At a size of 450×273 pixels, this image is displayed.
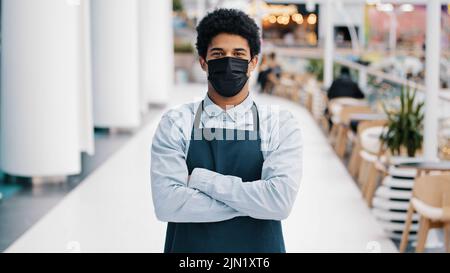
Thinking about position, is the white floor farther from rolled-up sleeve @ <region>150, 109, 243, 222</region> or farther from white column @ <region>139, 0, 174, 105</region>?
white column @ <region>139, 0, 174, 105</region>

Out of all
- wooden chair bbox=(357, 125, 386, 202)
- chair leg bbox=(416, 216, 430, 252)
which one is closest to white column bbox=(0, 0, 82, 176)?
wooden chair bbox=(357, 125, 386, 202)

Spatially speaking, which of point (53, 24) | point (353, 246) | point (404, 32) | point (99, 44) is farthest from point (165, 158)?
point (404, 32)

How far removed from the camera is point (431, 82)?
5.98m

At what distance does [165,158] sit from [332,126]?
9969 millimetres

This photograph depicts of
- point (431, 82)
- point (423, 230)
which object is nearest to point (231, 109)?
point (423, 230)

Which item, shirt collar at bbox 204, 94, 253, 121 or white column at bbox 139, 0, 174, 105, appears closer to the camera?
shirt collar at bbox 204, 94, 253, 121

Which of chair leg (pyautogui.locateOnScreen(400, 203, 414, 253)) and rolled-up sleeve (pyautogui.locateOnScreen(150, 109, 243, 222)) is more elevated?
rolled-up sleeve (pyautogui.locateOnScreen(150, 109, 243, 222))

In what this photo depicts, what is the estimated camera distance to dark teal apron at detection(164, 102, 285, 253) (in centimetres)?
204

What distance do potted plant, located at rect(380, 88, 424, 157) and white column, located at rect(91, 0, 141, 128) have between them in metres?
5.20

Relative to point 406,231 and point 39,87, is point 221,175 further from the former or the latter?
point 39,87

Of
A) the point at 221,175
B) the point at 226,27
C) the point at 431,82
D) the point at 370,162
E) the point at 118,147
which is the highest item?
the point at 226,27

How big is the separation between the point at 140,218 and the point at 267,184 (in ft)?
14.2

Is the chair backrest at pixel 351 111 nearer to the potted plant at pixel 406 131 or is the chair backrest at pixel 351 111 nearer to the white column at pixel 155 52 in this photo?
the potted plant at pixel 406 131

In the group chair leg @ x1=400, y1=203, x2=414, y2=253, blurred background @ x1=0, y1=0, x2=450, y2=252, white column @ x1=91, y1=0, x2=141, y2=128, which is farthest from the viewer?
white column @ x1=91, y1=0, x2=141, y2=128
